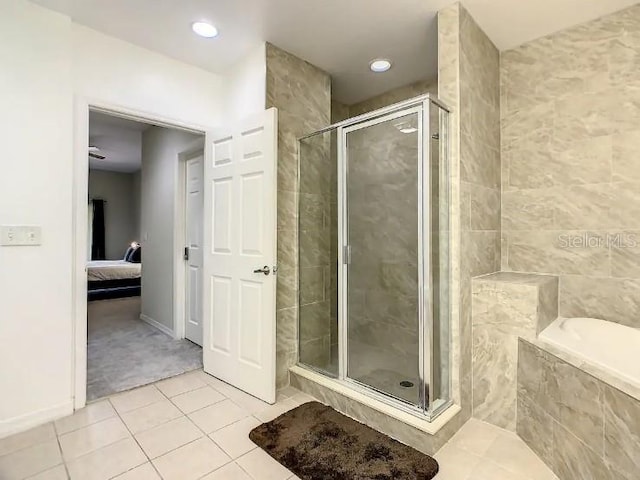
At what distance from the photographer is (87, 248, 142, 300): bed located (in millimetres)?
5797

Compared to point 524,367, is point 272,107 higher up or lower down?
higher up

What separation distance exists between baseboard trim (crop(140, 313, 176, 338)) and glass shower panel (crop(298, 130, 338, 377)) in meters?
1.90

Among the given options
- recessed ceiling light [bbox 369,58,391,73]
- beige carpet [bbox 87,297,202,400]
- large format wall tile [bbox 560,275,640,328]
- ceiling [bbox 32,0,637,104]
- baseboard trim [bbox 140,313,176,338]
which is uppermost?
recessed ceiling light [bbox 369,58,391,73]

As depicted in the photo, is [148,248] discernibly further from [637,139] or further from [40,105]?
[637,139]

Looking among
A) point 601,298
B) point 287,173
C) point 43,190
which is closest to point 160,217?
point 43,190

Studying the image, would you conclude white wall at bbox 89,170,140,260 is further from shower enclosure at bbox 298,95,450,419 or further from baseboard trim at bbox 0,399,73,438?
shower enclosure at bbox 298,95,450,419

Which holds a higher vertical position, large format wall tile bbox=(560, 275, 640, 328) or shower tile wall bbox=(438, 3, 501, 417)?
shower tile wall bbox=(438, 3, 501, 417)

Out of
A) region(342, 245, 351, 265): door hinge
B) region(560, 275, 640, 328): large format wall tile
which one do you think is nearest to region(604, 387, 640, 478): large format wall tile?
region(560, 275, 640, 328): large format wall tile

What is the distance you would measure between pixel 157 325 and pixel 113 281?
2566 mm

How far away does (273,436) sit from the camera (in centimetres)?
192

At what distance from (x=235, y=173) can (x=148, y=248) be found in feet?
8.38

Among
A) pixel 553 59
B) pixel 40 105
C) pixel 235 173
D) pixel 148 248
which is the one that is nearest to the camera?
pixel 40 105

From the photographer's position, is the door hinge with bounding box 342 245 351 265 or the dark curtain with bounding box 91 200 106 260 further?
the dark curtain with bounding box 91 200 106 260

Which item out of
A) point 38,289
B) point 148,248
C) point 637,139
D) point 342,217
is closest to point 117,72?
point 38,289
